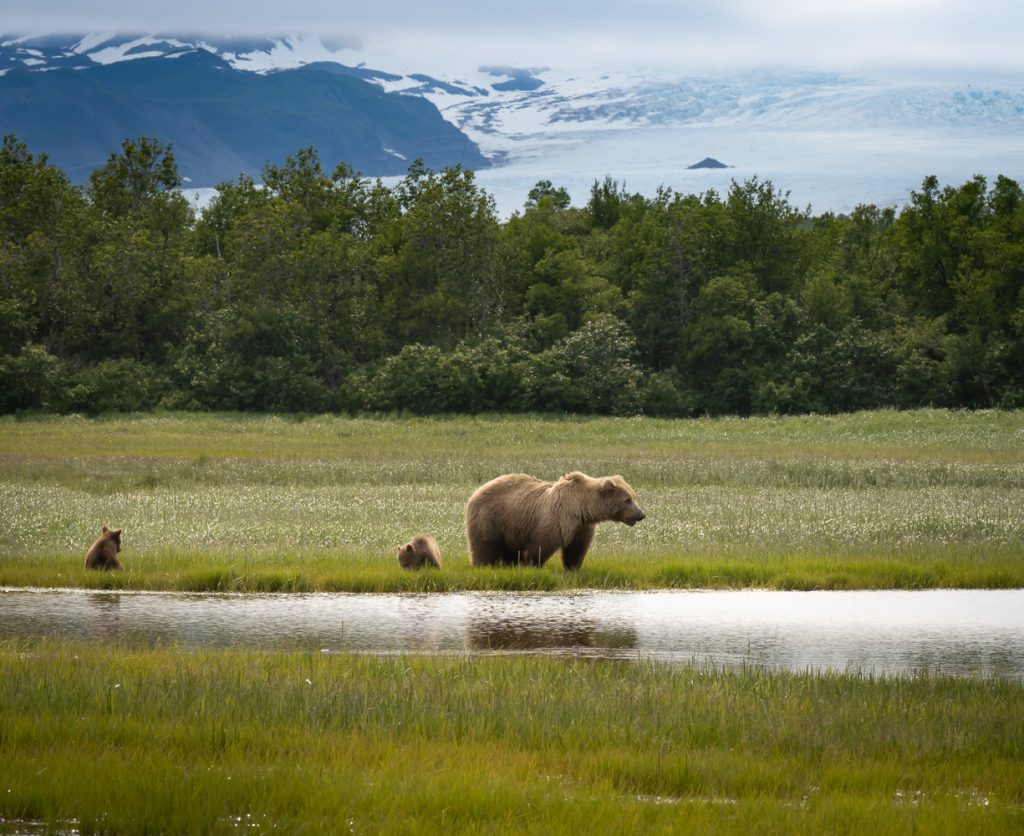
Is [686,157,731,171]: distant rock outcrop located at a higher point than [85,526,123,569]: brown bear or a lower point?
higher

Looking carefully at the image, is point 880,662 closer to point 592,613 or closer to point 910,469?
point 592,613

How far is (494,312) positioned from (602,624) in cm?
5881

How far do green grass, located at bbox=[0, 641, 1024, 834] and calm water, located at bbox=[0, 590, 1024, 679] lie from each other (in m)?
1.39

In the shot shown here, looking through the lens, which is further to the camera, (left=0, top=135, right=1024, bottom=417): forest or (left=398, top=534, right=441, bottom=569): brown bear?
(left=0, top=135, right=1024, bottom=417): forest

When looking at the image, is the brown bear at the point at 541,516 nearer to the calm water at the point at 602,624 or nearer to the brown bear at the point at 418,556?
the brown bear at the point at 418,556

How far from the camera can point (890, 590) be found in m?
17.8

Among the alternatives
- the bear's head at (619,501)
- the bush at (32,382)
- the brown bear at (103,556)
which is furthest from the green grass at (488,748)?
the bush at (32,382)

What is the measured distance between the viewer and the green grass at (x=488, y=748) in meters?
7.74

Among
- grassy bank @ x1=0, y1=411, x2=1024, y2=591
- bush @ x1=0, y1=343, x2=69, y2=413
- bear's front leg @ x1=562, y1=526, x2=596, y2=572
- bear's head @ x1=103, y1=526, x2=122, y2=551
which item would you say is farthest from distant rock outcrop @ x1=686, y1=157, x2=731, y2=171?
bear's head @ x1=103, y1=526, x2=122, y2=551

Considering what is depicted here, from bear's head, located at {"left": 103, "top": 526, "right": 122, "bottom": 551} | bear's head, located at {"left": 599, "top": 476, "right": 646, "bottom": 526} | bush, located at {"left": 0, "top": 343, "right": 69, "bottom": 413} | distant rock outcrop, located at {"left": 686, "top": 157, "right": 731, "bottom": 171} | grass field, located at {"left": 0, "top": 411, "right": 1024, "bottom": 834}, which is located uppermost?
distant rock outcrop, located at {"left": 686, "top": 157, "right": 731, "bottom": 171}

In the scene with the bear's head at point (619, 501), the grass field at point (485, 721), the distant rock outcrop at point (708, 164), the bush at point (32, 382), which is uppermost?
the distant rock outcrop at point (708, 164)

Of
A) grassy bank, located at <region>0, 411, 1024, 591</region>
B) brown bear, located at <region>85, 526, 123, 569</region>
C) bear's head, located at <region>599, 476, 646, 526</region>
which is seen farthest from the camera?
grassy bank, located at <region>0, 411, 1024, 591</region>

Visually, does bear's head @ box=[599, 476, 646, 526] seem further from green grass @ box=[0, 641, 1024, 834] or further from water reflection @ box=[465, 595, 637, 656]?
green grass @ box=[0, 641, 1024, 834]

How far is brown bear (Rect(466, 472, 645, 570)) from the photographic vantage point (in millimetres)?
17297
